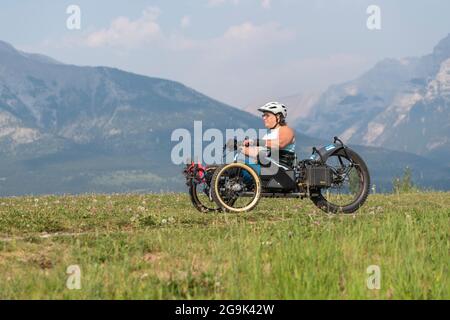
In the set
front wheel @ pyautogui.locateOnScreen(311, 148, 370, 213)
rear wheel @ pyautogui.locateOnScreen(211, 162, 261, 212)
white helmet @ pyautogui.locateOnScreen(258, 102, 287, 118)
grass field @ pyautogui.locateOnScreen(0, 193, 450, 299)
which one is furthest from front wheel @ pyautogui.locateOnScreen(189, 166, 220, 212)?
front wheel @ pyautogui.locateOnScreen(311, 148, 370, 213)

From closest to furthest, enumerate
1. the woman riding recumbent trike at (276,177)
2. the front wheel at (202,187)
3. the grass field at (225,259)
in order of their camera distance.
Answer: the grass field at (225,259) → the woman riding recumbent trike at (276,177) → the front wheel at (202,187)

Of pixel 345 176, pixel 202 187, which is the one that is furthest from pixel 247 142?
pixel 345 176

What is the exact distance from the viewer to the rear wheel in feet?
57.8

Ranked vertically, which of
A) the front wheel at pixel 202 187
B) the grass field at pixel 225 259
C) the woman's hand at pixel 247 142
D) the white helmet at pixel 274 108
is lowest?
the grass field at pixel 225 259

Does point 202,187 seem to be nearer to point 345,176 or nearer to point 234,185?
point 234,185

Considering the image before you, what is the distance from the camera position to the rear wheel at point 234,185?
17625 mm

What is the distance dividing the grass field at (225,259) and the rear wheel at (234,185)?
5.47 feet

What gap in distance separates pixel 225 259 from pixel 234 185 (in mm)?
6895

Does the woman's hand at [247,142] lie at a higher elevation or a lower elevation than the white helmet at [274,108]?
lower

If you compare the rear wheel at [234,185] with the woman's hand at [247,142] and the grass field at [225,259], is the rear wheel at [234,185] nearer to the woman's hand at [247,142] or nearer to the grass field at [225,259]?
the woman's hand at [247,142]

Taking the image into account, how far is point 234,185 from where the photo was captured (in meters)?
17.8

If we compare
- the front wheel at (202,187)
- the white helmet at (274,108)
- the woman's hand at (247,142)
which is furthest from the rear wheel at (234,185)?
the white helmet at (274,108)

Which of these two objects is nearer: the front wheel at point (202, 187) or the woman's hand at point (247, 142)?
the woman's hand at point (247, 142)

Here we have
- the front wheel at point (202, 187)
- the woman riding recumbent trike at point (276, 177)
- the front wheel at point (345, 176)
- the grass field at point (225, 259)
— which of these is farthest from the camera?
the front wheel at point (345, 176)
